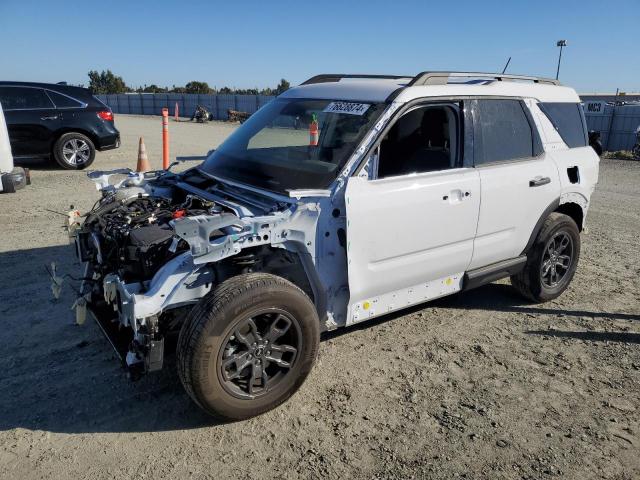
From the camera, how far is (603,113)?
21.0m

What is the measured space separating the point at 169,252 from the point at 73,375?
1194 mm

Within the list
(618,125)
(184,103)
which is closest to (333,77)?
(618,125)

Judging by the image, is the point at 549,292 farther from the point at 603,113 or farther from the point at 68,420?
the point at 603,113

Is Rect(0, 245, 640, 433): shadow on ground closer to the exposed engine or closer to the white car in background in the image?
the exposed engine

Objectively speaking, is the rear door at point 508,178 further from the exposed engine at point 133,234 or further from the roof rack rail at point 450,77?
the exposed engine at point 133,234

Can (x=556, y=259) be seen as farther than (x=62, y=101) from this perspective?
No

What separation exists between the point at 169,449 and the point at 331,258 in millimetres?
1469

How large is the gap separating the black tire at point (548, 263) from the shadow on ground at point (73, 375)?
7.2 inches

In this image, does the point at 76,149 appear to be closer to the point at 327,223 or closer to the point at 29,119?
the point at 29,119

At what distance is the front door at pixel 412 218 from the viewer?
3516 millimetres

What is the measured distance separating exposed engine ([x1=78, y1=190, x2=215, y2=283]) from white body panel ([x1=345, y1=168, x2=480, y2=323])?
1015 mm

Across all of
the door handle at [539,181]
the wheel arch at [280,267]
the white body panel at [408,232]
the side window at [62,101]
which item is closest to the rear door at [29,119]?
the side window at [62,101]

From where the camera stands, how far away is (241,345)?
3.13m

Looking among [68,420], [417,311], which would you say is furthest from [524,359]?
[68,420]
